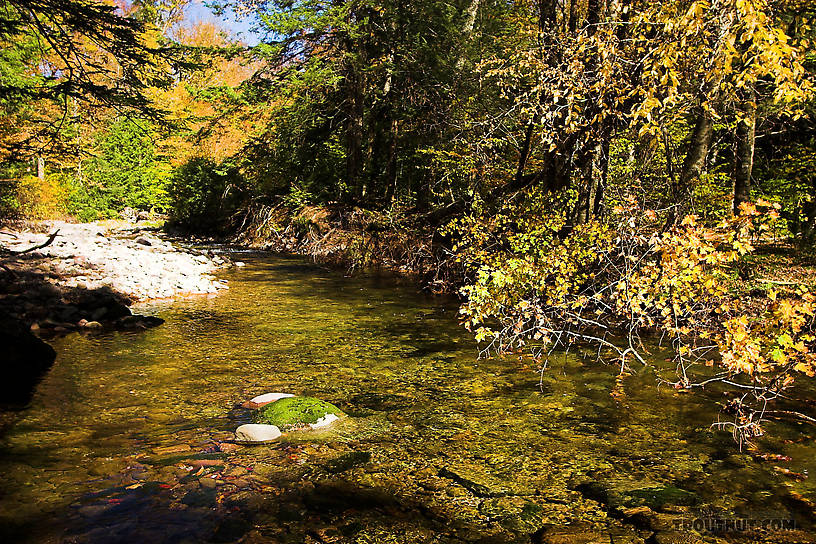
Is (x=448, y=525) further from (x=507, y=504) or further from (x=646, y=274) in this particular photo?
(x=646, y=274)

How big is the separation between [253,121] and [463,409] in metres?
14.8

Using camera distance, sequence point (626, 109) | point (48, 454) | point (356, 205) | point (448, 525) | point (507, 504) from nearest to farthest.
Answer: point (448, 525) < point (507, 504) < point (48, 454) < point (626, 109) < point (356, 205)

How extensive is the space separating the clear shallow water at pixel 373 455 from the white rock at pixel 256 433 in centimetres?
11

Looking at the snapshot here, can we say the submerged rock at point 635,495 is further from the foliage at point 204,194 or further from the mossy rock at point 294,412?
the foliage at point 204,194

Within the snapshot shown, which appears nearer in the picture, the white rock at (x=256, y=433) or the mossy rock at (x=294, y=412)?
the white rock at (x=256, y=433)

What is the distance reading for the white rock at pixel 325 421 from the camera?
4.31m

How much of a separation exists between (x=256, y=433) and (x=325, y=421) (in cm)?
56

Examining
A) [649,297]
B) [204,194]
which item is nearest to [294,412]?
[649,297]

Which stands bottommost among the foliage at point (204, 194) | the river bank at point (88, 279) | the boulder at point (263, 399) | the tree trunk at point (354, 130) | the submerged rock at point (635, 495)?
the submerged rock at point (635, 495)

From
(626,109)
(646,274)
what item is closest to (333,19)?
(626,109)

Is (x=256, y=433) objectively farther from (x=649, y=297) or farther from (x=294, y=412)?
(x=649, y=297)

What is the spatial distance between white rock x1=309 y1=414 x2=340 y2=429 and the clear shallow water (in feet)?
0.54

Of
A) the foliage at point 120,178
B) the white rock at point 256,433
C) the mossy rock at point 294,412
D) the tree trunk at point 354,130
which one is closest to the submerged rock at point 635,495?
the mossy rock at point 294,412

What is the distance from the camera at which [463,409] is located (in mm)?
4781
